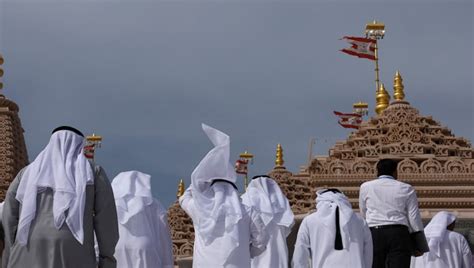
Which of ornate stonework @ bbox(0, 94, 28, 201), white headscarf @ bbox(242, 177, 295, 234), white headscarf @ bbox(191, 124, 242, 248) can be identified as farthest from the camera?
ornate stonework @ bbox(0, 94, 28, 201)

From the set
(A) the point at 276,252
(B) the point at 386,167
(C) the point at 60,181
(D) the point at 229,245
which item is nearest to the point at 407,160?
(A) the point at 276,252

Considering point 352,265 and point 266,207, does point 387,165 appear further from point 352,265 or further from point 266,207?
point 266,207

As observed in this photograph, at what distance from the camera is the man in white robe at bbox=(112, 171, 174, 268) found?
965 cm

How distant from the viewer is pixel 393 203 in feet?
25.8

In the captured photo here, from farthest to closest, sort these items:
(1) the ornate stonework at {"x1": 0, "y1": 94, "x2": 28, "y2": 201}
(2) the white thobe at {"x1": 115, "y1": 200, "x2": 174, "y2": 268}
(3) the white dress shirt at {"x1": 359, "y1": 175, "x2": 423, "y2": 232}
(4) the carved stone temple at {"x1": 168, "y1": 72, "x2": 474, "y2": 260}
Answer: (1) the ornate stonework at {"x1": 0, "y1": 94, "x2": 28, "y2": 201}
(4) the carved stone temple at {"x1": 168, "y1": 72, "x2": 474, "y2": 260}
(2) the white thobe at {"x1": 115, "y1": 200, "x2": 174, "y2": 268}
(3) the white dress shirt at {"x1": 359, "y1": 175, "x2": 423, "y2": 232}

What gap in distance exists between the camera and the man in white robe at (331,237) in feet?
27.9

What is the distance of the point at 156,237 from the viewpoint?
9852 millimetres

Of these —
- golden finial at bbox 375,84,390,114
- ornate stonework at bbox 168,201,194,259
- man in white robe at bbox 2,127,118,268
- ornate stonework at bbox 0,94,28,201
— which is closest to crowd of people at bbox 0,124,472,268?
man in white robe at bbox 2,127,118,268

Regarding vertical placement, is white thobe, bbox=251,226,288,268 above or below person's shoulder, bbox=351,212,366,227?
below

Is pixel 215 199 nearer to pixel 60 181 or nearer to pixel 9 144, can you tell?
pixel 60 181

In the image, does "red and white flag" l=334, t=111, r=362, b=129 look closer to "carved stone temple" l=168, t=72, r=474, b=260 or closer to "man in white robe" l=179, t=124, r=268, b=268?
"carved stone temple" l=168, t=72, r=474, b=260

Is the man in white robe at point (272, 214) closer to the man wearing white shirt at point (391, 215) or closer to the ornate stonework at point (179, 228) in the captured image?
the man wearing white shirt at point (391, 215)

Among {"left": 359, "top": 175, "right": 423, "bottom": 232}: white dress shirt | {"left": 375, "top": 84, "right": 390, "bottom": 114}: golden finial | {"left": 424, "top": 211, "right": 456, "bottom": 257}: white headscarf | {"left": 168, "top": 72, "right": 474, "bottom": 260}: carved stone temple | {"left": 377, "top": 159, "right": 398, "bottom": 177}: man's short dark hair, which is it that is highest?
{"left": 375, "top": 84, "right": 390, "bottom": 114}: golden finial

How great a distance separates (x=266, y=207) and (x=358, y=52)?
101ft
